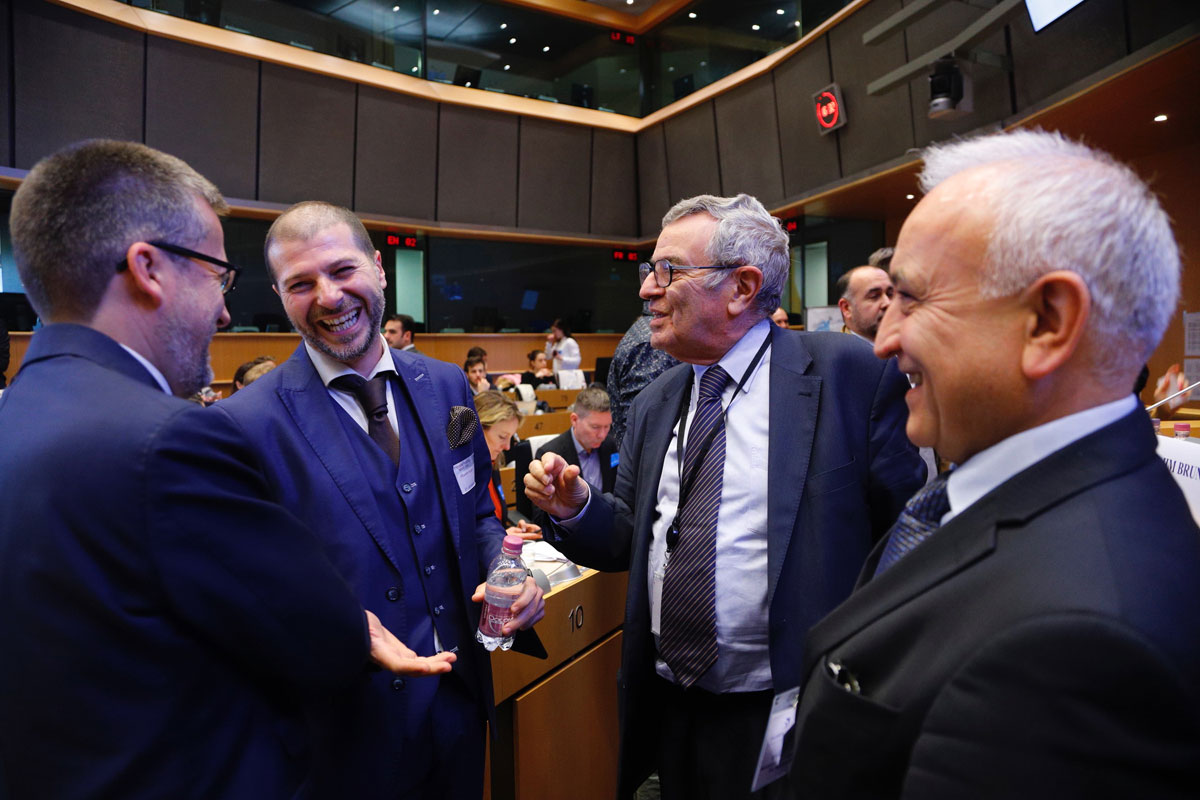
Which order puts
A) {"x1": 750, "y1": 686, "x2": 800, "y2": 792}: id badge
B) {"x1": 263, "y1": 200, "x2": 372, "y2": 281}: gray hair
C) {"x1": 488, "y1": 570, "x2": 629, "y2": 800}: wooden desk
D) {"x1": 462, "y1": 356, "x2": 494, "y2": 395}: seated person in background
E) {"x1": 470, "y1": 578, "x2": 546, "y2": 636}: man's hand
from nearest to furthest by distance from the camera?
1. {"x1": 750, "y1": 686, "x2": 800, "y2": 792}: id badge
2. {"x1": 470, "y1": 578, "x2": 546, "y2": 636}: man's hand
3. {"x1": 263, "y1": 200, "x2": 372, "y2": 281}: gray hair
4. {"x1": 488, "y1": 570, "x2": 629, "y2": 800}: wooden desk
5. {"x1": 462, "y1": 356, "x2": 494, "y2": 395}: seated person in background

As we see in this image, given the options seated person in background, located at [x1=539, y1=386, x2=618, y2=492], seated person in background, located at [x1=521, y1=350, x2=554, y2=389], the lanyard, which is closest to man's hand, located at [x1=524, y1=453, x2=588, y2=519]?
the lanyard

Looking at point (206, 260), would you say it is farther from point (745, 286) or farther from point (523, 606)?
point (745, 286)

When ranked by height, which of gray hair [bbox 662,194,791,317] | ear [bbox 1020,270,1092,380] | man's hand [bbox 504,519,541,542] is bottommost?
man's hand [bbox 504,519,541,542]

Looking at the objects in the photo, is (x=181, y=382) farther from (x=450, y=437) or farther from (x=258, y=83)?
(x=258, y=83)

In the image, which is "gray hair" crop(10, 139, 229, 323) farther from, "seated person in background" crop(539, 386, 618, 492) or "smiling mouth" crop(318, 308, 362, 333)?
"seated person in background" crop(539, 386, 618, 492)

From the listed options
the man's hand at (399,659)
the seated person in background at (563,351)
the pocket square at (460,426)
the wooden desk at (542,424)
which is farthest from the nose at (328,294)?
the seated person in background at (563,351)

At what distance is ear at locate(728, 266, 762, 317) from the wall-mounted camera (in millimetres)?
4607

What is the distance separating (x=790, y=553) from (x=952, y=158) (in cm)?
85

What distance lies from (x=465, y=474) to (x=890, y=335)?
100 cm

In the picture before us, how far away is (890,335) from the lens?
3.03 ft

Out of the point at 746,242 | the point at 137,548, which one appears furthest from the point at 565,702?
the point at 137,548

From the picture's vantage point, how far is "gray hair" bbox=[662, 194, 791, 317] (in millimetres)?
1681

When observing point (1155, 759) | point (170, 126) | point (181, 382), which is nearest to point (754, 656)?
point (1155, 759)

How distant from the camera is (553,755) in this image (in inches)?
88.7
